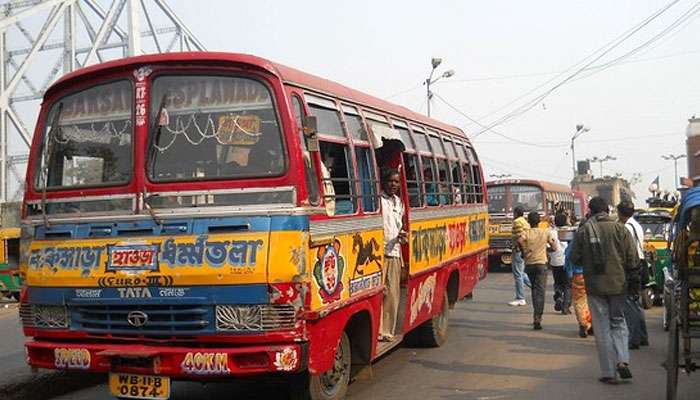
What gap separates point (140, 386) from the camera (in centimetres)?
482

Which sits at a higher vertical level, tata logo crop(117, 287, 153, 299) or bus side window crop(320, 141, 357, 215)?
bus side window crop(320, 141, 357, 215)

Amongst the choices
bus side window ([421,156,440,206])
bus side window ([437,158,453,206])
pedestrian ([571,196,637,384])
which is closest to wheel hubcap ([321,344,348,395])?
pedestrian ([571,196,637,384])

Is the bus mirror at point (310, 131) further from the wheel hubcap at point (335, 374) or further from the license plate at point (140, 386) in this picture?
the license plate at point (140, 386)

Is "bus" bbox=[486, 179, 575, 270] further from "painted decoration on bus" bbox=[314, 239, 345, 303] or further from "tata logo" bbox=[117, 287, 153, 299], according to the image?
"tata logo" bbox=[117, 287, 153, 299]

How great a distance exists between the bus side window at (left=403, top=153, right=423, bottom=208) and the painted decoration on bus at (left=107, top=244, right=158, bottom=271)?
3.21 m

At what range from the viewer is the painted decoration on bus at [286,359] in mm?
4539

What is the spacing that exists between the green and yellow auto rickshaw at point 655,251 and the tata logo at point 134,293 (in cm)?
783

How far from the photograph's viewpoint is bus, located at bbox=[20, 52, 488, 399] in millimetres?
4609

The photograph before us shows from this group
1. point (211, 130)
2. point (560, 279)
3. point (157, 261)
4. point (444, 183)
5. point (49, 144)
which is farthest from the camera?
point (560, 279)

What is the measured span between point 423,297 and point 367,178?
6.80ft

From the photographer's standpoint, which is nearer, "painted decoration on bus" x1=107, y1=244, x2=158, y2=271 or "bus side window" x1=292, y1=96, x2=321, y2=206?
"painted decoration on bus" x1=107, y1=244, x2=158, y2=271

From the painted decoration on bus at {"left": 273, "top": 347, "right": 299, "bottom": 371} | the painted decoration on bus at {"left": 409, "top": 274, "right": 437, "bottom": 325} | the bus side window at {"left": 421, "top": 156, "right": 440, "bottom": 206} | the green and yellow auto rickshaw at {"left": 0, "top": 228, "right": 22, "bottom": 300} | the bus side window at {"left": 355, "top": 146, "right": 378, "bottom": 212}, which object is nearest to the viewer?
the painted decoration on bus at {"left": 273, "top": 347, "right": 299, "bottom": 371}

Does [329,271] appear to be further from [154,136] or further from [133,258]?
[154,136]

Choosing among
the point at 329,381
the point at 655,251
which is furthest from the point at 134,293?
the point at 655,251
